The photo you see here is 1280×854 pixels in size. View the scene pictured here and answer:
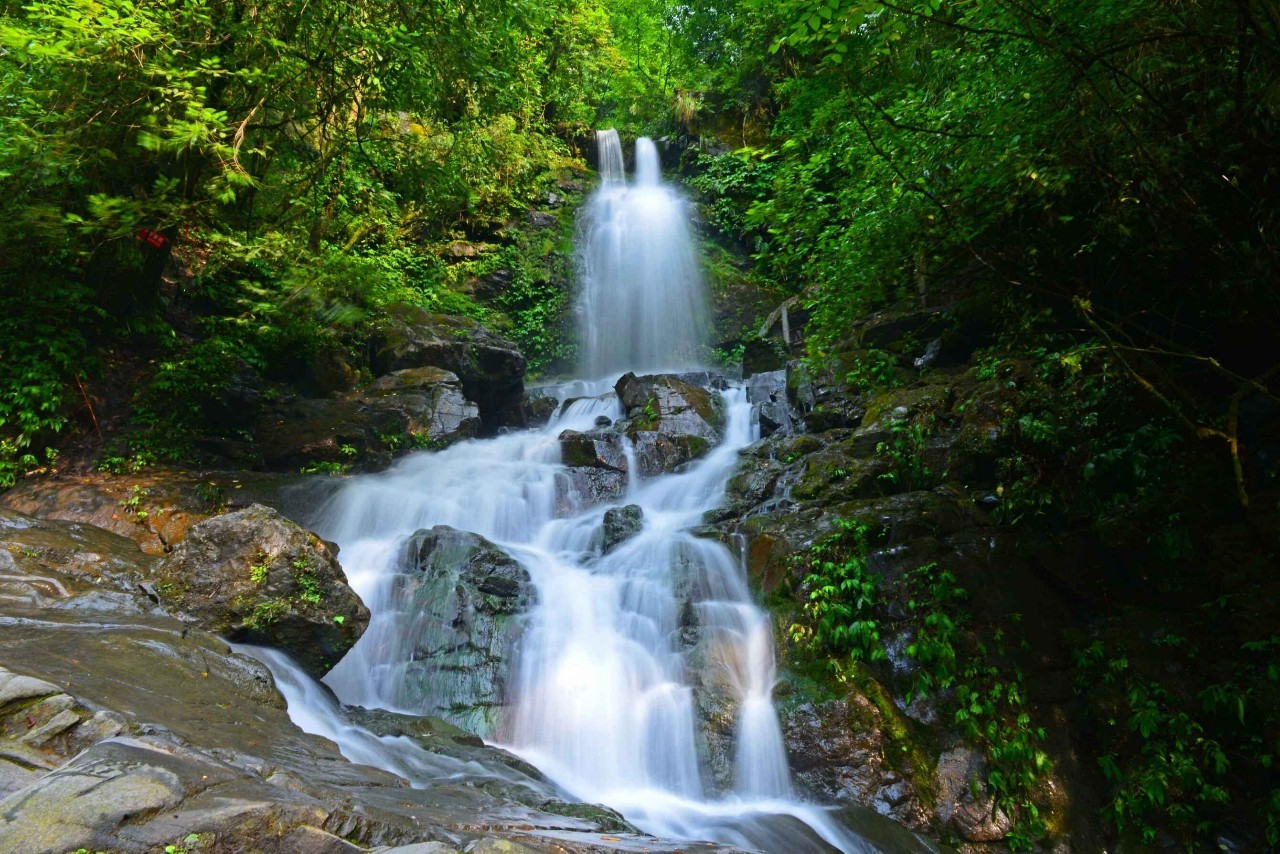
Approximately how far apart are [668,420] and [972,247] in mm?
6945

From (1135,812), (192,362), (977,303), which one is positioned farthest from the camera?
(192,362)

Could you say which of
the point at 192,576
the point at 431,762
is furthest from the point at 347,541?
the point at 431,762

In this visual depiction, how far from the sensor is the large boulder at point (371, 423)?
988cm

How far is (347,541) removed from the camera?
8492mm

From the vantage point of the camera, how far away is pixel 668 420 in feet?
38.2

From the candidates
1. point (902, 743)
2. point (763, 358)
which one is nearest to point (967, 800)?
point (902, 743)

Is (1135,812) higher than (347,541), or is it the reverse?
(347,541)

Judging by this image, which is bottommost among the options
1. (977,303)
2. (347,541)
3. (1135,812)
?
(1135,812)

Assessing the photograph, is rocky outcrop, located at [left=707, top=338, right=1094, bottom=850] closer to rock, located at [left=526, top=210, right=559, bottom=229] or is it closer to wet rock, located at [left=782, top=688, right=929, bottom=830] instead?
wet rock, located at [left=782, top=688, right=929, bottom=830]

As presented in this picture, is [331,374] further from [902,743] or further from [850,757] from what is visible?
[902,743]

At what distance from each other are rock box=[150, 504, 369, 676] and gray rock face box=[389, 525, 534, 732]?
2.79 ft

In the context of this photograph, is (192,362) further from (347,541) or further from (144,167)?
(347,541)

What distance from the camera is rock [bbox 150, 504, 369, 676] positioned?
549 centimetres

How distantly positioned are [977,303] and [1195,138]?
472 cm
